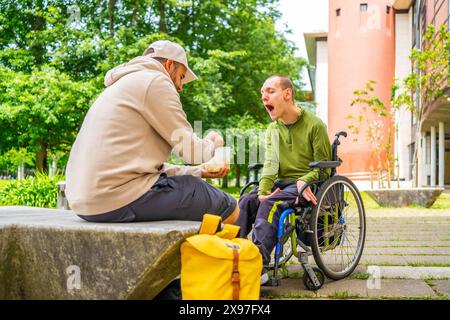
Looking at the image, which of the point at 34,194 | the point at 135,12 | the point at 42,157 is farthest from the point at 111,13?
the point at 34,194

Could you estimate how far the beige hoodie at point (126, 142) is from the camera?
9.03ft

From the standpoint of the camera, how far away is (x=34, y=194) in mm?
12422

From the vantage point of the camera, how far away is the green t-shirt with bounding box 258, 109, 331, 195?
405 cm

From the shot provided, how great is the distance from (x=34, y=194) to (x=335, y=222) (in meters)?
9.68

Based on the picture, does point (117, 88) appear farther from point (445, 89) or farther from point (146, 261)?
point (445, 89)

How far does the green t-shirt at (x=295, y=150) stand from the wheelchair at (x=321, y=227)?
16 cm

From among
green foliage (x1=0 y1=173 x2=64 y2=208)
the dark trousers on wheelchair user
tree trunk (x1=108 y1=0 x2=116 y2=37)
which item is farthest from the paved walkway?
tree trunk (x1=108 y1=0 x2=116 y2=37)

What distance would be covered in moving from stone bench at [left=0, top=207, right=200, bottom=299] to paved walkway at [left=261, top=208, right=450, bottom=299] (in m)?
1.17

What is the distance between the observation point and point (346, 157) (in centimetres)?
3097

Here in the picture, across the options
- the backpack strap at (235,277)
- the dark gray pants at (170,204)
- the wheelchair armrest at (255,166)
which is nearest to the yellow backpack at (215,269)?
the backpack strap at (235,277)

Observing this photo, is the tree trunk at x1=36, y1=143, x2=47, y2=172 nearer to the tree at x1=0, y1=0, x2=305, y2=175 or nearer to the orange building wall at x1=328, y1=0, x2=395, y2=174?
the tree at x1=0, y1=0, x2=305, y2=175

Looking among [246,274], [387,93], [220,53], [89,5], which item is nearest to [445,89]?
[220,53]
